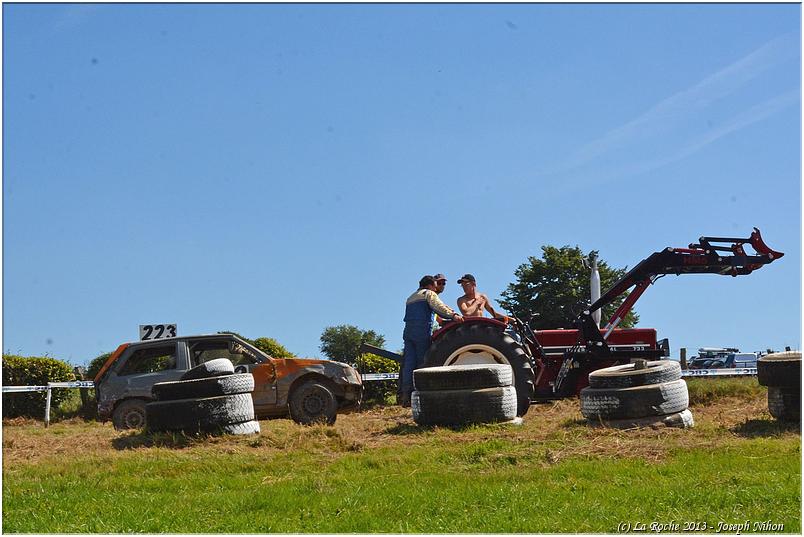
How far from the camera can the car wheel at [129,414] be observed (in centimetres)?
1517

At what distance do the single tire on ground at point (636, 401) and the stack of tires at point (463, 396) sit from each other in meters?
1.07

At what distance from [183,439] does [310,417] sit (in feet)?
13.2

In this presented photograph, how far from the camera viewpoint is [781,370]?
10.5m

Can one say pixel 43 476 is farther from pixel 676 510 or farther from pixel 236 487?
pixel 676 510

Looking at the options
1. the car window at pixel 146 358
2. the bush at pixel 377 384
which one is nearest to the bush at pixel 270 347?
the bush at pixel 377 384

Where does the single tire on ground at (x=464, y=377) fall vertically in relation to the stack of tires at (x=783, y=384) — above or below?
above

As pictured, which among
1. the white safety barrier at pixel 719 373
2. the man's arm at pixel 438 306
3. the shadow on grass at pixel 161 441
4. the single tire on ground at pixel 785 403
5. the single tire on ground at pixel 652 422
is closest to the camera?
the single tire on ground at pixel 652 422

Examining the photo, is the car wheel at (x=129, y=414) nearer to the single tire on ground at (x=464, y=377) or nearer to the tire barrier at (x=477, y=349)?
the tire barrier at (x=477, y=349)

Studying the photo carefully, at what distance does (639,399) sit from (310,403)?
611cm

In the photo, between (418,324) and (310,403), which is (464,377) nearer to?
(418,324)

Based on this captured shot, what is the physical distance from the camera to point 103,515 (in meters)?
7.07

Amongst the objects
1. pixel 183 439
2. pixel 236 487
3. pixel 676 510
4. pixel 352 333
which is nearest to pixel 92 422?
pixel 183 439

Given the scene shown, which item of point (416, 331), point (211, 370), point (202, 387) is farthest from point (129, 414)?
point (416, 331)

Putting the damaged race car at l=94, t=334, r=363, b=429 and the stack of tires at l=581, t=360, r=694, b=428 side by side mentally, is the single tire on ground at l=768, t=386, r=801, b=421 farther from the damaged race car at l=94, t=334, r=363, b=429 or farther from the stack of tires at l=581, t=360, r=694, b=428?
the damaged race car at l=94, t=334, r=363, b=429
